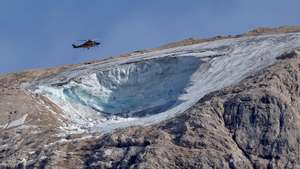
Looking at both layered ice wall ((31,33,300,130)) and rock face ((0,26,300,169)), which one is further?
layered ice wall ((31,33,300,130))

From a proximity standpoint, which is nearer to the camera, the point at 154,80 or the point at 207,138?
the point at 207,138

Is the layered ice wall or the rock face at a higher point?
the layered ice wall

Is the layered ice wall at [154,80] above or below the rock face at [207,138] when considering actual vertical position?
above

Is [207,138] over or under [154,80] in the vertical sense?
under

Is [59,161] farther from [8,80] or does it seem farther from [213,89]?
[8,80]

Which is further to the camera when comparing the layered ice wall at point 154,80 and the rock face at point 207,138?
the layered ice wall at point 154,80
